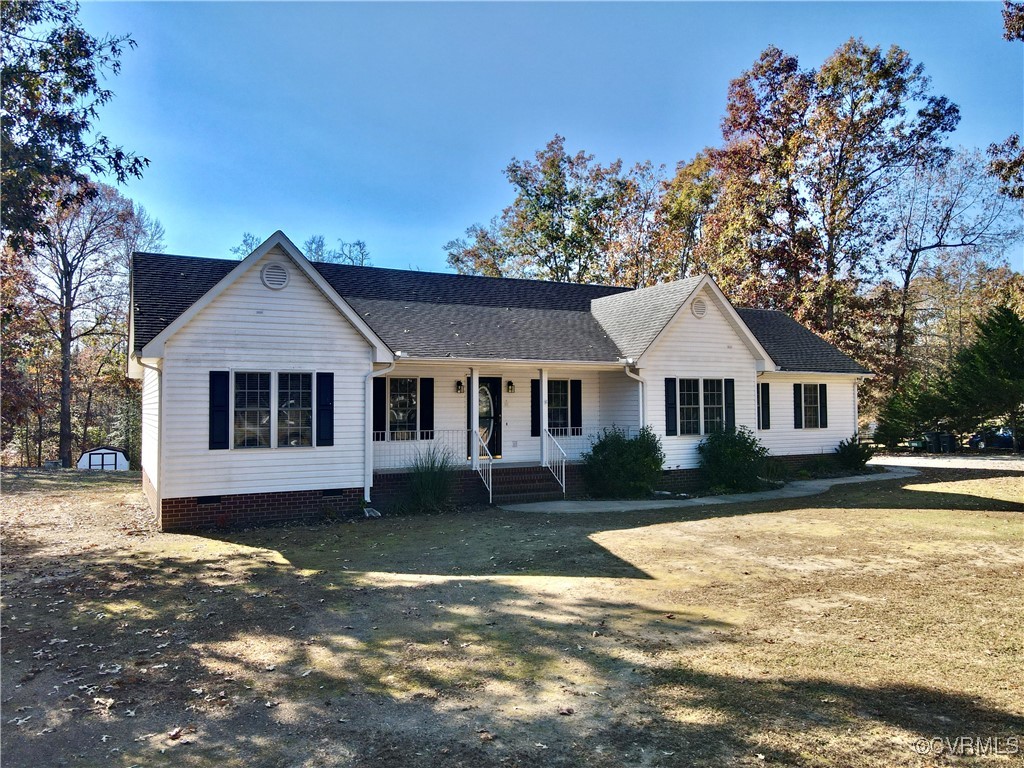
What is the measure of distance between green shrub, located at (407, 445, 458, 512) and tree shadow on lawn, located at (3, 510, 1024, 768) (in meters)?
5.88

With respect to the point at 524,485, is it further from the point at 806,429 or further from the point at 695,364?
the point at 806,429

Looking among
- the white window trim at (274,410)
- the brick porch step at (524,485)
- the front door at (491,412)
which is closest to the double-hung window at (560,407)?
the front door at (491,412)

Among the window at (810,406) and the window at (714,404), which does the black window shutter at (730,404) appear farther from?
the window at (810,406)

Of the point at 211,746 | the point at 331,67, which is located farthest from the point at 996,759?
the point at 331,67

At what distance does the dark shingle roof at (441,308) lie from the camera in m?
12.9

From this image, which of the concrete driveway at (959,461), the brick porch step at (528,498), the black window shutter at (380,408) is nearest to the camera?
the brick porch step at (528,498)

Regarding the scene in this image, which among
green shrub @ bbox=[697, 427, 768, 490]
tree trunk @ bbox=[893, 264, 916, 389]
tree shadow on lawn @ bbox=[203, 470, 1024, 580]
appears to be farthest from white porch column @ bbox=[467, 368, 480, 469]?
tree trunk @ bbox=[893, 264, 916, 389]

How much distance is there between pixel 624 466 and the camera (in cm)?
1535

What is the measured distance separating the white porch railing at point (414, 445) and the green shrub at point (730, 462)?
635 centimetres

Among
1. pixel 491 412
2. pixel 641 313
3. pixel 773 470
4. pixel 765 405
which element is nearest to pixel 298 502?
pixel 491 412

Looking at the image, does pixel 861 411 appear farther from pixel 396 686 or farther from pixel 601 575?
pixel 396 686

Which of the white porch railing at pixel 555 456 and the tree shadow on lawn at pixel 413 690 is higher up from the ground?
the white porch railing at pixel 555 456

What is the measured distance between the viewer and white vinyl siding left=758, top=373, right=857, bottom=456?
19.8 metres

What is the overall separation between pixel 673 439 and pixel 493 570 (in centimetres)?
919
